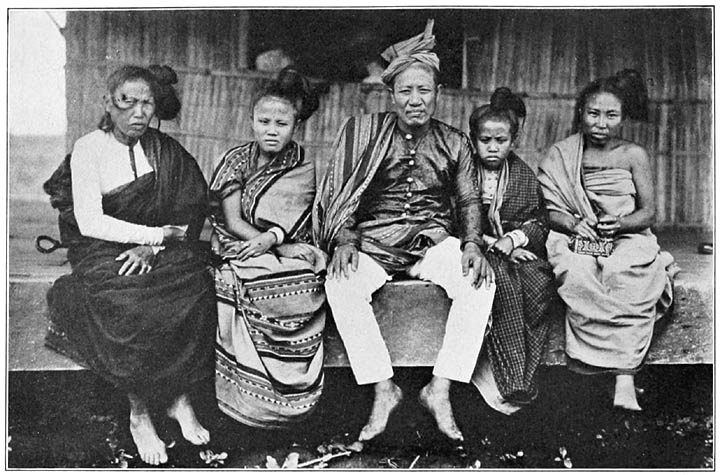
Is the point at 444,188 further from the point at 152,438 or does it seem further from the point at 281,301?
the point at 152,438

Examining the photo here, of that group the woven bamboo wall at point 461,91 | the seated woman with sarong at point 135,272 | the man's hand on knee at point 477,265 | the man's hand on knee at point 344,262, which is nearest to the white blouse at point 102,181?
the seated woman with sarong at point 135,272

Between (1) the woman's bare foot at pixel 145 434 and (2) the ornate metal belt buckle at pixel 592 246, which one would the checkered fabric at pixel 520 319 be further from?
(1) the woman's bare foot at pixel 145 434

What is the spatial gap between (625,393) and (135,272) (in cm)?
253

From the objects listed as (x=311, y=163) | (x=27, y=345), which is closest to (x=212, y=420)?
(x=27, y=345)

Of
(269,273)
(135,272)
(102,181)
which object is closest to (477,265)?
(269,273)

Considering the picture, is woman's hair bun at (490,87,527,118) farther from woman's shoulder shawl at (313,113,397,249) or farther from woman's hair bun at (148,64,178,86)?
woman's hair bun at (148,64,178,86)

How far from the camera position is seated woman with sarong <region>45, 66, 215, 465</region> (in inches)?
185

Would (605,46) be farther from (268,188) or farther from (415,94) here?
(268,188)

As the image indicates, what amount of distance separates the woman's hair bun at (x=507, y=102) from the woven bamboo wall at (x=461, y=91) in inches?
1.8

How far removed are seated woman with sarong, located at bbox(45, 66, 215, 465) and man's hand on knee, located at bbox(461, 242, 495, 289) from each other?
1281mm

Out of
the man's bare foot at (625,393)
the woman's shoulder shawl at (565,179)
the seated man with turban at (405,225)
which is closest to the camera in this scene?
the seated man with turban at (405,225)

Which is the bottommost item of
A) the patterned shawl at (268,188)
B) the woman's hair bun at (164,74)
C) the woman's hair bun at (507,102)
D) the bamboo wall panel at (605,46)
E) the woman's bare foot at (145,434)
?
the woman's bare foot at (145,434)

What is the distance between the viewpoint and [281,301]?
15.3 feet

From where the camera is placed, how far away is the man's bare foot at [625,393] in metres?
4.74
